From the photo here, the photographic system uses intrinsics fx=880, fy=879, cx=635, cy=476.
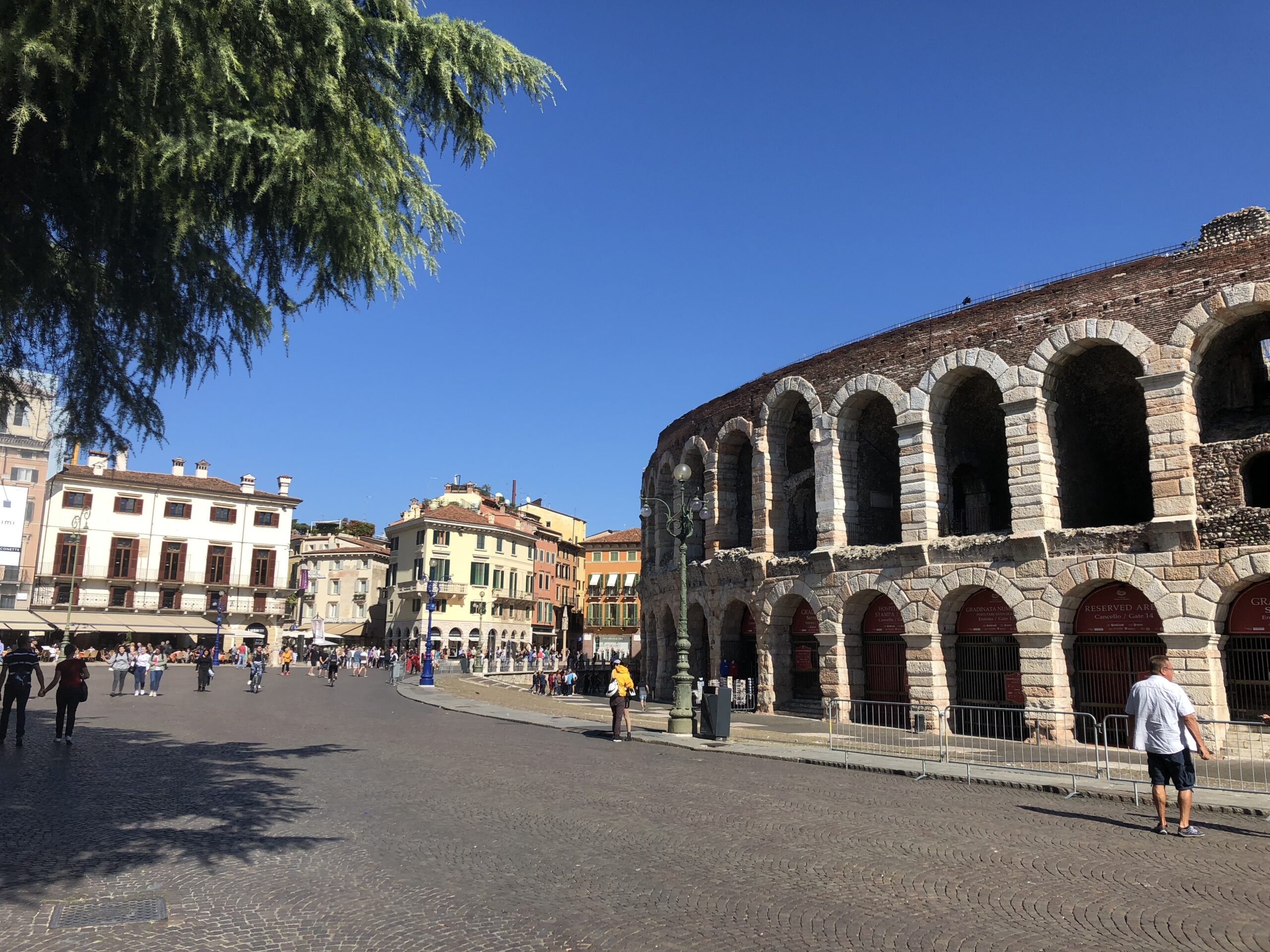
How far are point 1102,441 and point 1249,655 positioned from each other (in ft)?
24.8

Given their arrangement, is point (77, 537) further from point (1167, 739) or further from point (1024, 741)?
point (1167, 739)

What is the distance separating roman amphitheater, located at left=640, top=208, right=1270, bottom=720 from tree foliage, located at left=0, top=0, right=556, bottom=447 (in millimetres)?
14975

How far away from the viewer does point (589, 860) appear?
7727 millimetres

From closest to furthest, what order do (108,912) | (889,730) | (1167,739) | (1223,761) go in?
1. (108,912)
2. (1167,739)
3. (1223,761)
4. (889,730)

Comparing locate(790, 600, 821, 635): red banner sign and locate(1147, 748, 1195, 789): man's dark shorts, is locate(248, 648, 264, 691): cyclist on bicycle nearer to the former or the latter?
locate(790, 600, 821, 635): red banner sign

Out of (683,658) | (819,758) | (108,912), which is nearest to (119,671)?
(683,658)

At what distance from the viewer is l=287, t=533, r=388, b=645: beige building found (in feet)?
254

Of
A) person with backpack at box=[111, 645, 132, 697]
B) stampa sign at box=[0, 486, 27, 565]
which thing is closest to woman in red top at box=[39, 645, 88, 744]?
stampa sign at box=[0, 486, 27, 565]

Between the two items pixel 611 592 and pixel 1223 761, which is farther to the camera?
pixel 611 592

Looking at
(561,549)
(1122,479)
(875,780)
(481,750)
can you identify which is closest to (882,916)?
(875,780)

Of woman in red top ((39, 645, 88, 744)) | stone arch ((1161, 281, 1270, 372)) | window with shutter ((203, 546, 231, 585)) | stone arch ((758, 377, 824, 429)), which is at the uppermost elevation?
stone arch ((758, 377, 824, 429))

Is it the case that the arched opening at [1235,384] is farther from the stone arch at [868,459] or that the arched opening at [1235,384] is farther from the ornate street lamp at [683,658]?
the ornate street lamp at [683,658]

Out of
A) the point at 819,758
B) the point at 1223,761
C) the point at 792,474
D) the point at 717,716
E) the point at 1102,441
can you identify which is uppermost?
the point at 792,474

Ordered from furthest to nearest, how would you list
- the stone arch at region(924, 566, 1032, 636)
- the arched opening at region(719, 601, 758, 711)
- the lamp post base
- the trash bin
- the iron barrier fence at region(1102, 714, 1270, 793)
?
the arched opening at region(719, 601, 758, 711) < the stone arch at region(924, 566, 1032, 636) < the lamp post base < the trash bin < the iron barrier fence at region(1102, 714, 1270, 793)
